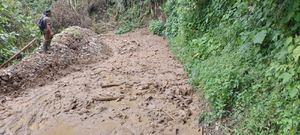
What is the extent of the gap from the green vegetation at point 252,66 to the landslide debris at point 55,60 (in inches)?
138

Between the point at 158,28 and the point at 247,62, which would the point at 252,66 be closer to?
the point at 247,62

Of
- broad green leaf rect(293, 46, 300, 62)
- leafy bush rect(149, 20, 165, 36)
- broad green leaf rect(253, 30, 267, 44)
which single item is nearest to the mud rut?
broad green leaf rect(253, 30, 267, 44)

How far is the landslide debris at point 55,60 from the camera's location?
8.12m

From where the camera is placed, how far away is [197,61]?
7582mm

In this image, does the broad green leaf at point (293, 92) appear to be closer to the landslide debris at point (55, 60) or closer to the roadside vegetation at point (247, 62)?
the roadside vegetation at point (247, 62)

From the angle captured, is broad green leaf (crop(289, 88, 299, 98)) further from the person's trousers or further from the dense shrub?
the dense shrub

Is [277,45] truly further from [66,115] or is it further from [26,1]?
[26,1]

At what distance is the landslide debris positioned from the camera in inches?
320

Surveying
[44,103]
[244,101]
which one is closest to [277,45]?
[244,101]

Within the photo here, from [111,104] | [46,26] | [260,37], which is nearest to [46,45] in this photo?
[46,26]

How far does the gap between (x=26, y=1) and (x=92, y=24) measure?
401 centimetres

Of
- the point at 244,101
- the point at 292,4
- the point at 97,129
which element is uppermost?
the point at 292,4

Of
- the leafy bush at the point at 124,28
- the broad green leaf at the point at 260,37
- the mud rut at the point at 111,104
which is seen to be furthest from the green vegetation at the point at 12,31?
the broad green leaf at the point at 260,37

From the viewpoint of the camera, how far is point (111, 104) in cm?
671
